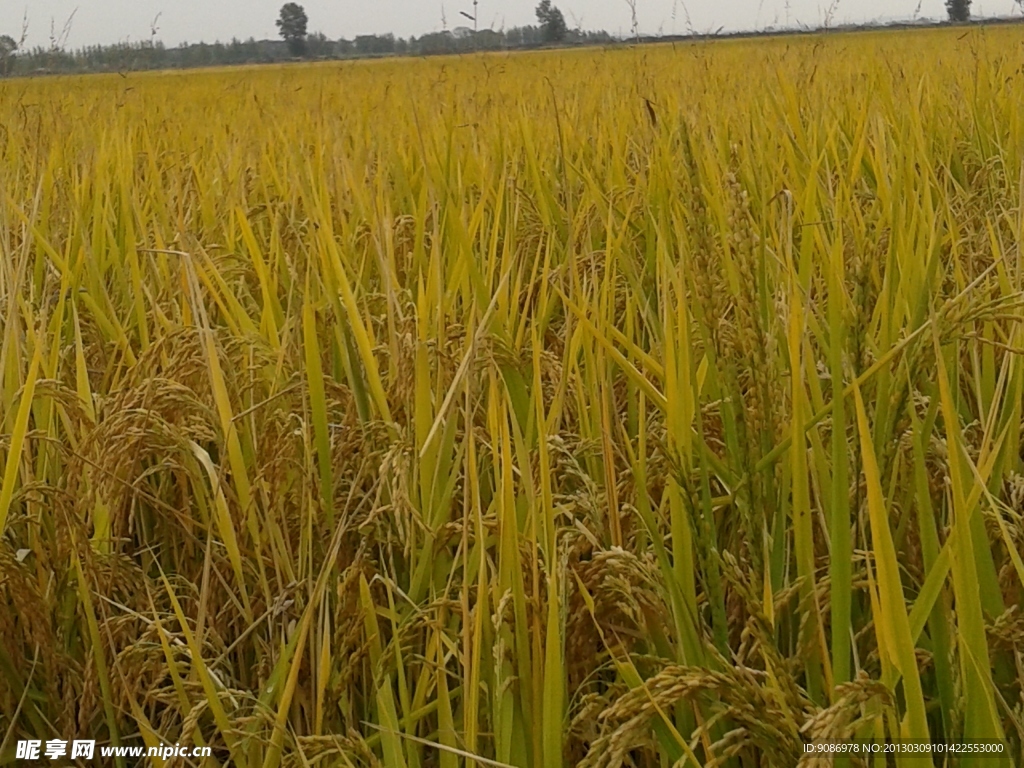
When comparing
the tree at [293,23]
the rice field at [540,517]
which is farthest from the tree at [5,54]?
the tree at [293,23]

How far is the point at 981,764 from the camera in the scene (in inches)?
18.5

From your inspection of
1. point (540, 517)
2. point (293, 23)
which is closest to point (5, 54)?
point (540, 517)

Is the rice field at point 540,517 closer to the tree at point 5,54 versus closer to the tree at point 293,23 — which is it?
the tree at point 5,54

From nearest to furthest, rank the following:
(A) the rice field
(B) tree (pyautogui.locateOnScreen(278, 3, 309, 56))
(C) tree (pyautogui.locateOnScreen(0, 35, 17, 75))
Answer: (A) the rice field → (C) tree (pyautogui.locateOnScreen(0, 35, 17, 75)) → (B) tree (pyautogui.locateOnScreen(278, 3, 309, 56))

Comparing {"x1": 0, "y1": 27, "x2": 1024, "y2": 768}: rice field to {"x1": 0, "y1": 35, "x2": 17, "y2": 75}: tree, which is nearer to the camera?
{"x1": 0, "y1": 27, "x2": 1024, "y2": 768}: rice field

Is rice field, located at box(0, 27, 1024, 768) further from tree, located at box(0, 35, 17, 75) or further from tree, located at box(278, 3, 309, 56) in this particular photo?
tree, located at box(278, 3, 309, 56)

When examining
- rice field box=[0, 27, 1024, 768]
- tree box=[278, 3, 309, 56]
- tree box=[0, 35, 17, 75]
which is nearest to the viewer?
rice field box=[0, 27, 1024, 768]

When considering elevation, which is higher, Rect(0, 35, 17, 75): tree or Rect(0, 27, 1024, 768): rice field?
Rect(0, 35, 17, 75): tree

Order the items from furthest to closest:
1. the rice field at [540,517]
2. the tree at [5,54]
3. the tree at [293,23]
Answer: the tree at [293,23]
the tree at [5,54]
the rice field at [540,517]

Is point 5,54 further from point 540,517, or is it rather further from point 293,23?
point 293,23

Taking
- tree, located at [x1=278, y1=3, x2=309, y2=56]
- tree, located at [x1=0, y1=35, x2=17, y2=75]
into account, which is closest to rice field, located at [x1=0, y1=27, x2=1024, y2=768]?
tree, located at [x1=0, y1=35, x2=17, y2=75]

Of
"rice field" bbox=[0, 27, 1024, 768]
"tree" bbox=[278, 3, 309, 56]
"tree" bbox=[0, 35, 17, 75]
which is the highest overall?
"tree" bbox=[278, 3, 309, 56]

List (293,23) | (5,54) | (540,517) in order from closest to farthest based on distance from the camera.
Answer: (540,517) → (5,54) → (293,23)

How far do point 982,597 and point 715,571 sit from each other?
0.21m
